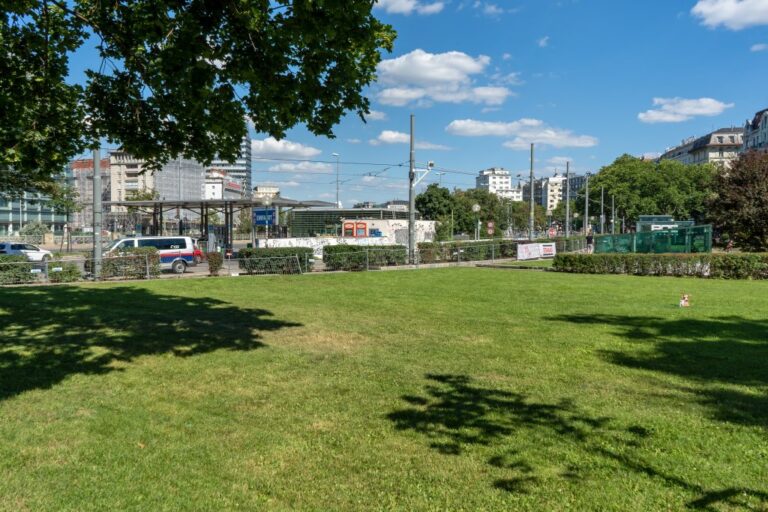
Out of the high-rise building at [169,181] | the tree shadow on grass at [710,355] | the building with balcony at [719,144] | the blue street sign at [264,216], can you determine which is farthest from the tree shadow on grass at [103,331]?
the building with balcony at [719,144]

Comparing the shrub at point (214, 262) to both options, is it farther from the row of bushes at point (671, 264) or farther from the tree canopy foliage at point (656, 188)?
the tree canopy foliage at point (656, 188)

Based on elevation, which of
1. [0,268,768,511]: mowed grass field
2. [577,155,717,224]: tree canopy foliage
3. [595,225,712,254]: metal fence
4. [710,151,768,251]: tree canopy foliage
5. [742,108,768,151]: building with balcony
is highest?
[742,108,768,151]: building with balcony

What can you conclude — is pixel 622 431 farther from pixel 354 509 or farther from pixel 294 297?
pixel 294 297

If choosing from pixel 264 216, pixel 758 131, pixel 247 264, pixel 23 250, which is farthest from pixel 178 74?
pixel 758 131

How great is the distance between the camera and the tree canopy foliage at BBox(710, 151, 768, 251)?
27469mm

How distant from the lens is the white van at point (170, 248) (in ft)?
92.0

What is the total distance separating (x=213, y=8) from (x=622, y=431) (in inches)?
261

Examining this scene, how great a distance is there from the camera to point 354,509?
11.7 feet

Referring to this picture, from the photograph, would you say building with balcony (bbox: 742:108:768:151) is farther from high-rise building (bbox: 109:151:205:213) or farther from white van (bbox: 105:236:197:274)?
high-rise building (bbox: 109:151:205:213)

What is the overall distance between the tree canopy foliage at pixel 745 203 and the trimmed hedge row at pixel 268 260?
21727mm

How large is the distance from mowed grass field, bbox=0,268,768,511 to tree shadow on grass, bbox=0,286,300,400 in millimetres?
63

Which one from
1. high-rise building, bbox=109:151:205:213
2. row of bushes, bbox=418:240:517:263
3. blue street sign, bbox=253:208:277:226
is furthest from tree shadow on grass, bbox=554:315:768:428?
high-rise building, bbox=109:151:205:213

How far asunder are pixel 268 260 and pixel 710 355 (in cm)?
2017

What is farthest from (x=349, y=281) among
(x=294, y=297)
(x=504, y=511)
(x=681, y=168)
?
(x=681, y=168)
